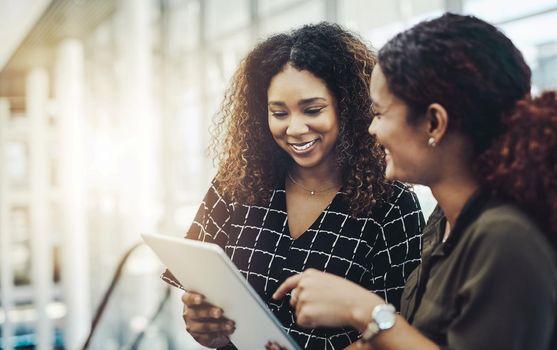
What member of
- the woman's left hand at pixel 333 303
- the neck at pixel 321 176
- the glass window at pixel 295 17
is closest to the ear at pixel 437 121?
the woman's left hand at pixel 333 303

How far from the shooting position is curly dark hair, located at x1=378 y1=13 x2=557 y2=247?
1002 mm

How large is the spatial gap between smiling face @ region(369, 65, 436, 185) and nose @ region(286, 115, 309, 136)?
1.15 feet

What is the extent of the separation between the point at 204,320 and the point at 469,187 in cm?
A: 77

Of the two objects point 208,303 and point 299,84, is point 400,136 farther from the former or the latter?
point 208,303

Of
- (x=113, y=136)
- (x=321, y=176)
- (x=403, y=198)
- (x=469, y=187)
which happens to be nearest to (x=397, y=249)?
(x=403, y=198)

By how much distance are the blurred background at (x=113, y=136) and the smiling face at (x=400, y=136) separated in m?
2.38

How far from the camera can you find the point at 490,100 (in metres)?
1.06

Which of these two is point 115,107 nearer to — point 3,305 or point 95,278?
point 95,278

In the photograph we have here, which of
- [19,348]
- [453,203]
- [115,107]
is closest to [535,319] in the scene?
[453,203]

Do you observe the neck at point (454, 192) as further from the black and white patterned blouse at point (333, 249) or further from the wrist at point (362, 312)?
the black and white patterned blouse at point (333, 249)

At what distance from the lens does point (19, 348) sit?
11.1 m

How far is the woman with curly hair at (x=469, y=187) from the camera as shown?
3.12 ft

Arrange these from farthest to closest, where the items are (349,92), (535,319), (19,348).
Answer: (19,348) < (349,92) < (535,319)

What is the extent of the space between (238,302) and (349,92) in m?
0.71
